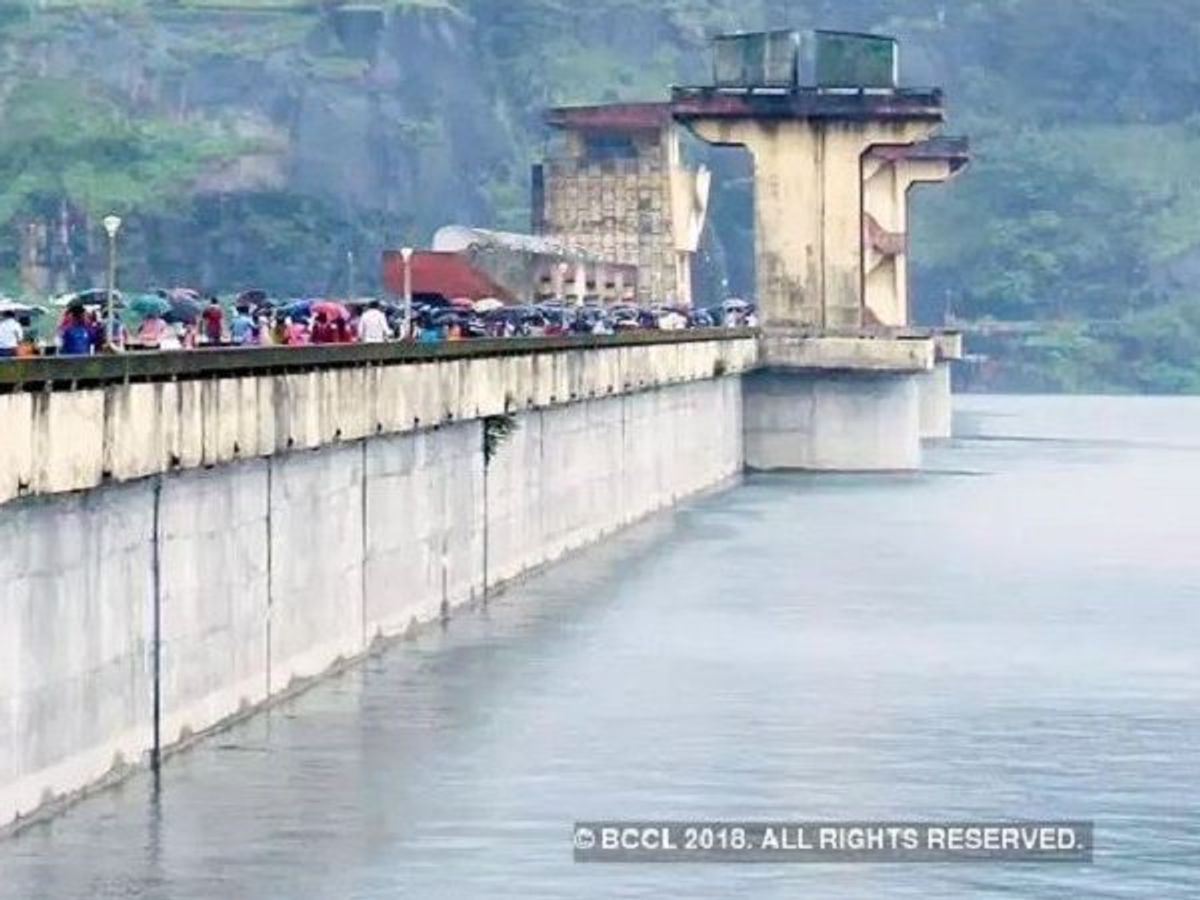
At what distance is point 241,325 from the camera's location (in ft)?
276

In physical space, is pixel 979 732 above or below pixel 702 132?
below

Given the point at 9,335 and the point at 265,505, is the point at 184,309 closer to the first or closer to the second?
the point at 9,335

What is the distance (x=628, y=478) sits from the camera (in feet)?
412

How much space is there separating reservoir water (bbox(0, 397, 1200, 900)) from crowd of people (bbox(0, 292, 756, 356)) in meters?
6.09

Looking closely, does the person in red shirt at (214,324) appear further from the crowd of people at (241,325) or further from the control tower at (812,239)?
the control tower at (812,239)

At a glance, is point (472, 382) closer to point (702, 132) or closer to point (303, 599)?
point (303, 599)

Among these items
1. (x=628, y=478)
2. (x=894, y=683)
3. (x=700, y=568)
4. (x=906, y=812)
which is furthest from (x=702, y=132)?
(x=906, y=812)

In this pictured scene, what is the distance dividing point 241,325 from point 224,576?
23044mm

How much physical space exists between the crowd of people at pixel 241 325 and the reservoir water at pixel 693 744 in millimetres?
6095

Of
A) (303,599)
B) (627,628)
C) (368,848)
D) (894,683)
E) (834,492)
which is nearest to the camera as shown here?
(368,848)

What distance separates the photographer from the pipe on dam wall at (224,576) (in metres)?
50.7

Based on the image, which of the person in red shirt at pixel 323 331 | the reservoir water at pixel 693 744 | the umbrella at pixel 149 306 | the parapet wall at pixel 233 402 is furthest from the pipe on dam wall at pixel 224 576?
the umbrella at pixel 149 306

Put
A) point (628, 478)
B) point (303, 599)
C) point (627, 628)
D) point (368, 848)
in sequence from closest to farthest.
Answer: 1. point (368, 848)
2. point (303, 599)
3. point (627, 628)
4. point (628, 478)

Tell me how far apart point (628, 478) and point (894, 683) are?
4843 cm
